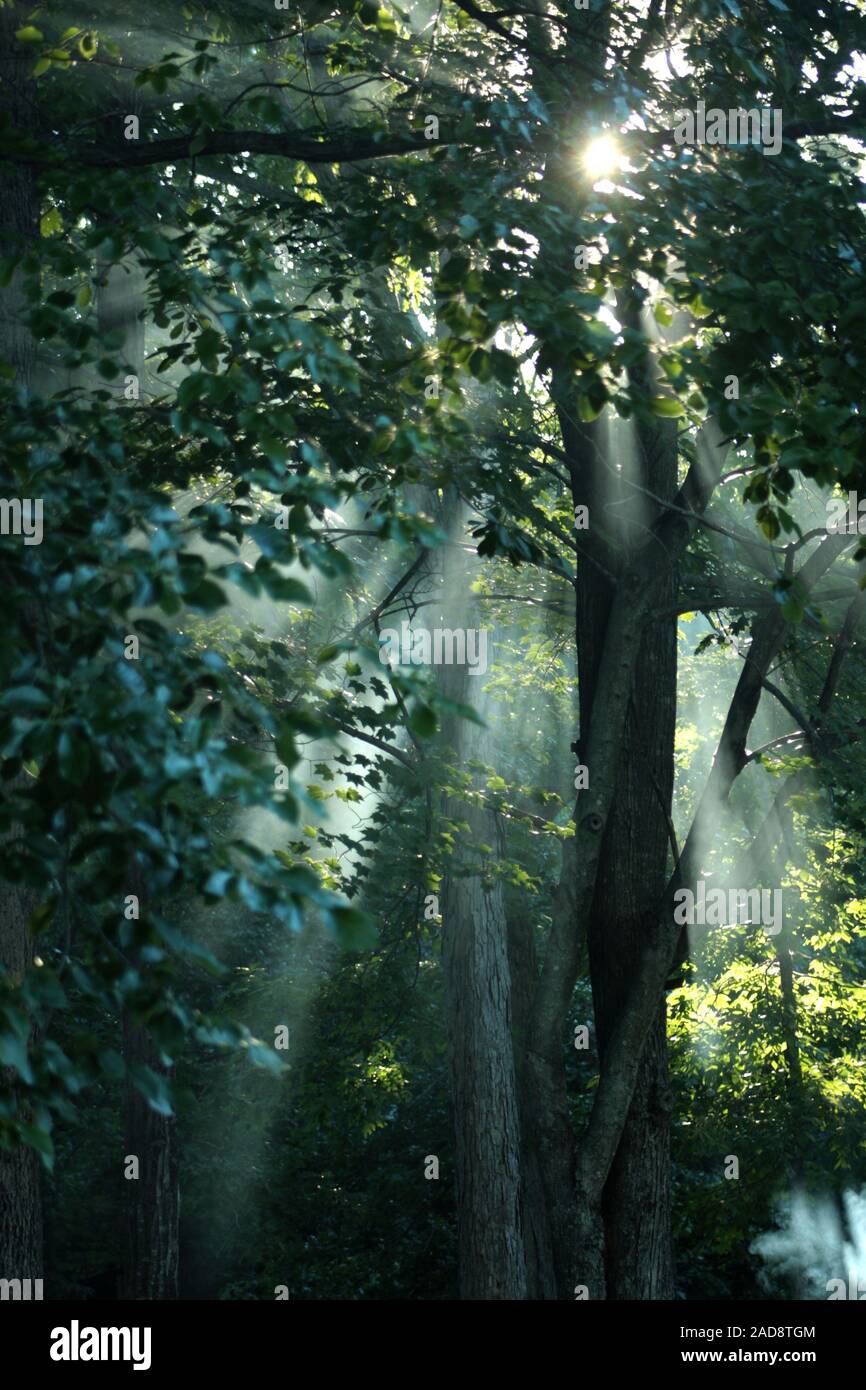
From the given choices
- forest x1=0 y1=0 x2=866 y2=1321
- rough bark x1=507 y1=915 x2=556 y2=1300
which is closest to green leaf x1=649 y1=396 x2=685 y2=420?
forest x1=0 y1=0 x2=866 y2=1321

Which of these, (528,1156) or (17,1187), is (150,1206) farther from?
(528,1156)

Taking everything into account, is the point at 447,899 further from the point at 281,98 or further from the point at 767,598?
the point at 281,98

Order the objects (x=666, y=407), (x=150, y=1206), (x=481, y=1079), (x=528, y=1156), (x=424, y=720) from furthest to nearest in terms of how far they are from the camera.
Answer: (x=528, y=1156) → (x=481, y=1079) → (x=150, y=1206) → (x=666, y=407) → (x=424, y=720)

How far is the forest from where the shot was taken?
4.03 meters

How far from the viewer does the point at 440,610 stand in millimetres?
13406

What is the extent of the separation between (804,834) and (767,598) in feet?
21.8

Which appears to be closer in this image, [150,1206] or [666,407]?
[666,407]

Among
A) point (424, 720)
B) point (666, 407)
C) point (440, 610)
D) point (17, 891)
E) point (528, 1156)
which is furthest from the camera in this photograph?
point (528, 1156)

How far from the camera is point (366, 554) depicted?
17.9 metres

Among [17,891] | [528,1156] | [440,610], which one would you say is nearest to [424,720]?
[17,891]

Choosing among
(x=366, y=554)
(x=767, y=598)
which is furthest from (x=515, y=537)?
(x=366, y=554)

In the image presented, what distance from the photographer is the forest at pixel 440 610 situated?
4031 millimetres

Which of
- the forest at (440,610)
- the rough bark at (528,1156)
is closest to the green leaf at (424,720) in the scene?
the forest at (440,610)

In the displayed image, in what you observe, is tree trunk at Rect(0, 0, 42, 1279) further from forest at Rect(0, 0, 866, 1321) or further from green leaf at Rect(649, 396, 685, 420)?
green leaf at Rect(649, 396, 685, 420)
